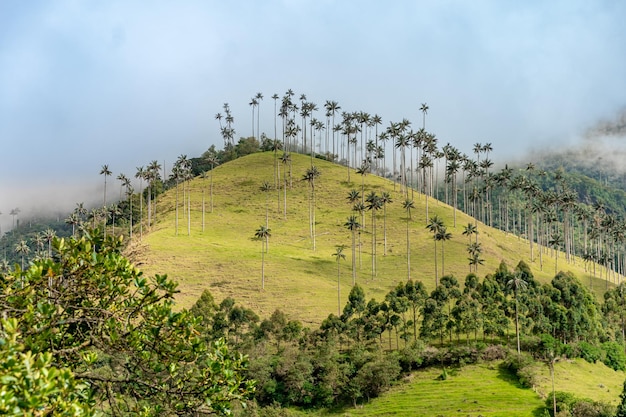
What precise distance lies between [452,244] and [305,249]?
38.8 metres

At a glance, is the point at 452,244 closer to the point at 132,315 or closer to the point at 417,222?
the point at 417,222

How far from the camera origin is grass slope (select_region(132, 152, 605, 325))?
359 feet

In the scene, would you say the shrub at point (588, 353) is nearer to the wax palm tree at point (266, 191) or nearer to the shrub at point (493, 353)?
the shrub at point (493, 353)

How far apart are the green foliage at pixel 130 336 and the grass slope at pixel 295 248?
87.3 meters

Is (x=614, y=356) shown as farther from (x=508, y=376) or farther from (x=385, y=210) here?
(x=385, y=210)

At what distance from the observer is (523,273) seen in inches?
4013

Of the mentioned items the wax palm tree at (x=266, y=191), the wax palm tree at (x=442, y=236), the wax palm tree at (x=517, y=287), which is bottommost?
the wax palm tree at (x=517, y=287)

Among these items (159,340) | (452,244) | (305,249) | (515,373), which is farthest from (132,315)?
(452,244)

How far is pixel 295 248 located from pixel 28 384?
431ft

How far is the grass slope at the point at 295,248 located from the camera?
110 meters

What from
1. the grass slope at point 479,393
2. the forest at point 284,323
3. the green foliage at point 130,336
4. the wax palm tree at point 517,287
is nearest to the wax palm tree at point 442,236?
the forest at point 284,323

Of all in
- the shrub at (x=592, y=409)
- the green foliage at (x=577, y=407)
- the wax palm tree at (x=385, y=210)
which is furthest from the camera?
the wax palm tree at (x=385, y=210)

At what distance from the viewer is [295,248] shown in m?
138

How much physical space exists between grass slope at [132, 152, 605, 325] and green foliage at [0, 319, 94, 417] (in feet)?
295
